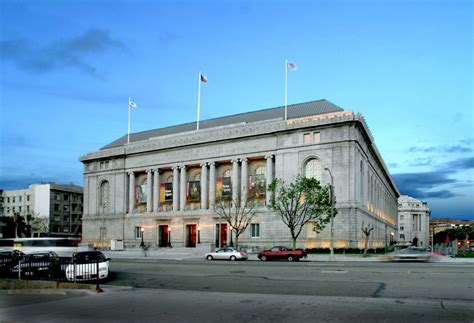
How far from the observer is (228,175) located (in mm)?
86938

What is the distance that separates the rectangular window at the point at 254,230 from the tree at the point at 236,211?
3.94 feet

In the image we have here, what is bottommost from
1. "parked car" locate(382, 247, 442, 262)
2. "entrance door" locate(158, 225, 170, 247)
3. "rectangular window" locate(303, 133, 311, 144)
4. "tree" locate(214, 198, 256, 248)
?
"entrance door" locate(158, 225, 170, 247)

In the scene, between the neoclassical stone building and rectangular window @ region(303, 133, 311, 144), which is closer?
the neoclassical stone building

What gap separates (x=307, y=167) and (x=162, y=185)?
1221 inches

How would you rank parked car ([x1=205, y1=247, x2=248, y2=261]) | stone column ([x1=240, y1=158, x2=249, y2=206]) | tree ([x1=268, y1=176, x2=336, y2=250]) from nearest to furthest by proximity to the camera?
parked car ([x1=205, y1=247, x2=248, y2=261]) → tree ([x1=268, y1=176, x2=336, y2=250]) → stone column ([x1=240, y1=158, x2=249, y2=206])

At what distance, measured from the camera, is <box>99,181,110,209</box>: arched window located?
102 m

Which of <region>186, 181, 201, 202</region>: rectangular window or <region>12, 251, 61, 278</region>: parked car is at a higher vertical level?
<region>186, 181, 201, 202</region>: rectangular window

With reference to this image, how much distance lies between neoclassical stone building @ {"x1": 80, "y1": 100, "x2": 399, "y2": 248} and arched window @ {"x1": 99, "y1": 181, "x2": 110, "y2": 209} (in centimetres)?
20

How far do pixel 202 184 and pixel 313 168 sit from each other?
21364mm

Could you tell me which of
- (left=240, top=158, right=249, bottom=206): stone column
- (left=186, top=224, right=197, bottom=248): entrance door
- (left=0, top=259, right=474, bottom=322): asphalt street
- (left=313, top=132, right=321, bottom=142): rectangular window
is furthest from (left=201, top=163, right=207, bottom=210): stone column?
(left=0, top=259, right=474, bottom=322): asphalt street

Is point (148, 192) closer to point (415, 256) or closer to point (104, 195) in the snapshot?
point (104, 195)

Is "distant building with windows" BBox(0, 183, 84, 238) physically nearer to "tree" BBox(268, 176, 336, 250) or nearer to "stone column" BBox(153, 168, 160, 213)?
"stone column" BBox(153, 168, 160, 213)

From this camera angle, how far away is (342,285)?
865 inches

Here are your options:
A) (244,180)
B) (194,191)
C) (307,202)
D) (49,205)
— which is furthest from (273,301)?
(49,205)
